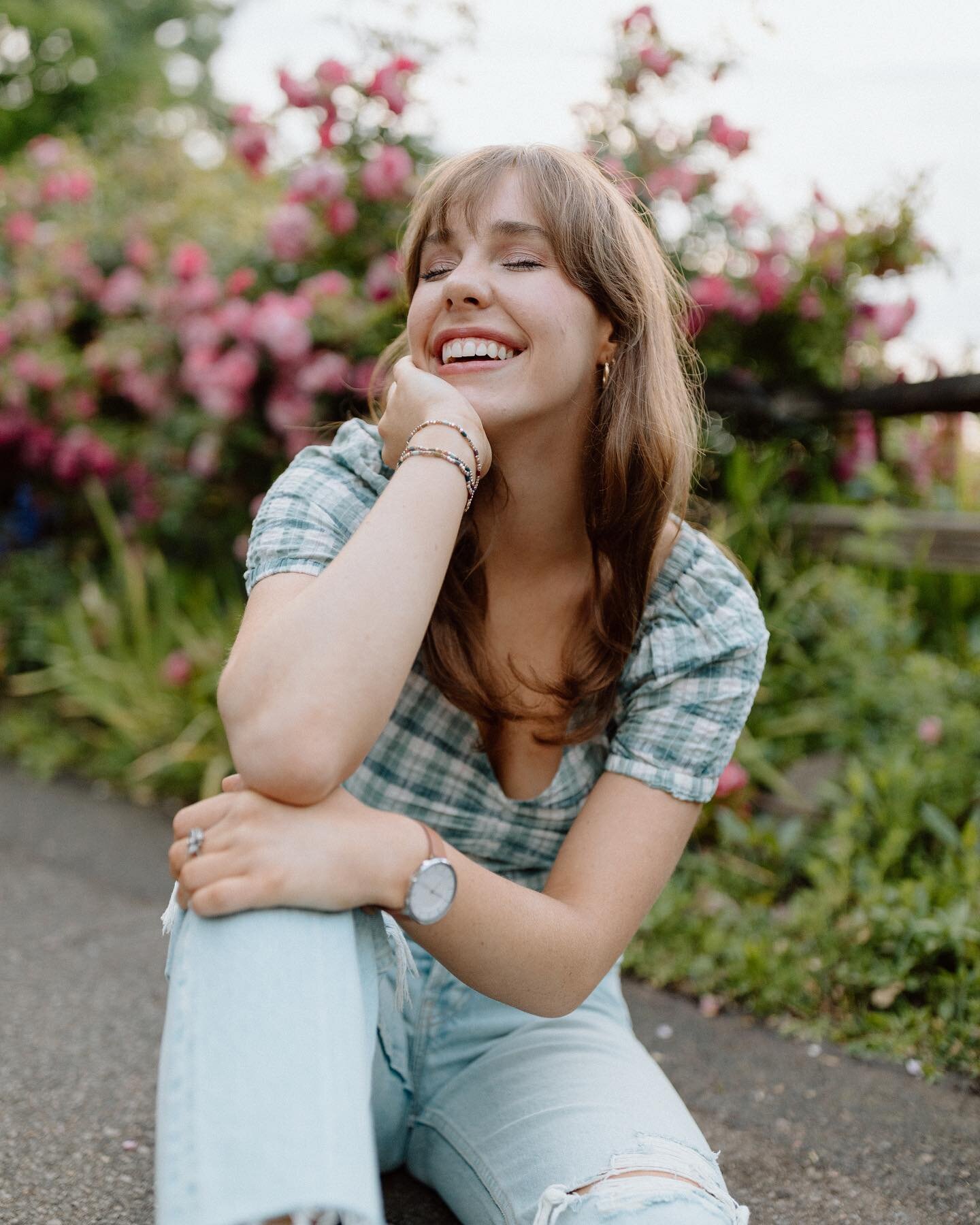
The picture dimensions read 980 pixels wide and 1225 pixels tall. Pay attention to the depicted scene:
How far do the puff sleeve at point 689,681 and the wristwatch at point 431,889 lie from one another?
0.38m

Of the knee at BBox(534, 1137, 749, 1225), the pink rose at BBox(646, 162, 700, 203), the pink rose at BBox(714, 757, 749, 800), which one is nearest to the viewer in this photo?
the knee at BBox(534, 1137, 749, 1225)

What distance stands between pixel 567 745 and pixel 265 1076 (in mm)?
749

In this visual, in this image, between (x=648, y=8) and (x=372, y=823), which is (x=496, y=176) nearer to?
(x=372, y=823)

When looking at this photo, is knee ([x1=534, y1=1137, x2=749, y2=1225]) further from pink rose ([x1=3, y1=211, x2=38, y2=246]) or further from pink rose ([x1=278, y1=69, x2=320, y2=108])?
pink rose ([x1=3, y1=211, x2=38, y2=246])

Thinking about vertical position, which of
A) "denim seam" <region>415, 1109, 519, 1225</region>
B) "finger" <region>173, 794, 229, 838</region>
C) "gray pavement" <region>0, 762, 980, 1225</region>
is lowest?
"gray pavement" <region>0, 762, 980, 1225</region>

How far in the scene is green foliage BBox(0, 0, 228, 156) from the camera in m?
14.8

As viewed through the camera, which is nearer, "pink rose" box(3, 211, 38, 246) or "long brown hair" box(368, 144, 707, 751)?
"long brown hair" box(368, 144, 707, 751)

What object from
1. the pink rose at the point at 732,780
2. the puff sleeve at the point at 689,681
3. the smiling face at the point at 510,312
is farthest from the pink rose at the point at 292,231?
the puff sleeve at the point at 689,681

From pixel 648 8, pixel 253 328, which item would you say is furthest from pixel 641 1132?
pixel 648 8

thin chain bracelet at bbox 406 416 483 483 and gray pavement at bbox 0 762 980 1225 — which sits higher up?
thin chain bracelet at bbox 406 416 483 483

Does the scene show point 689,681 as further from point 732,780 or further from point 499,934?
point 732,780

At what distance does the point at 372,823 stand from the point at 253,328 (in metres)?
2.95

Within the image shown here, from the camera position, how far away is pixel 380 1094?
1.61 meters

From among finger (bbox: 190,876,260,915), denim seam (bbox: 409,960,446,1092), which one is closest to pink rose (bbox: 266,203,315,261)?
denim seam (bbox: 409,960,446,1092)
